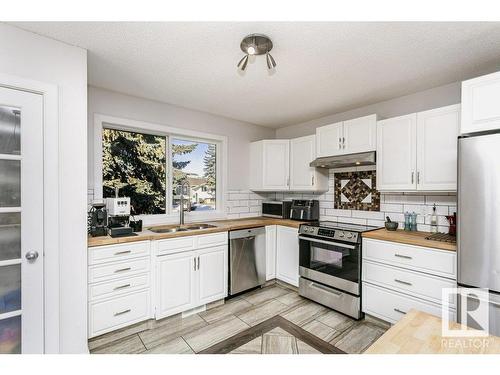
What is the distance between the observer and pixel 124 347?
6.74ft

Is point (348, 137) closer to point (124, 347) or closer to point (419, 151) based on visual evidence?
point (419, 151)

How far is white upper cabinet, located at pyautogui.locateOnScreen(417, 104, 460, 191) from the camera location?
7.07ft

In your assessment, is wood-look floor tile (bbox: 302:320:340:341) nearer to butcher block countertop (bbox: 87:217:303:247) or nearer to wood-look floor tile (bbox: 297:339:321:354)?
wood-look floor tile (bbox: 297:339:321:354)

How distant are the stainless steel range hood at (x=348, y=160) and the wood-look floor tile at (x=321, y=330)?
5.85 ft

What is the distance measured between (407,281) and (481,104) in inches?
60.7

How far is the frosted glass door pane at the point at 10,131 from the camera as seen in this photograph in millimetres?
1593

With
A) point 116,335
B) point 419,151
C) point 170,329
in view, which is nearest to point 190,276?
point 170,329

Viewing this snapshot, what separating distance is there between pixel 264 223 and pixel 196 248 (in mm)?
1030

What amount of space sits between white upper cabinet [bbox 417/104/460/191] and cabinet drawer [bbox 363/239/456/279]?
0.61 meters

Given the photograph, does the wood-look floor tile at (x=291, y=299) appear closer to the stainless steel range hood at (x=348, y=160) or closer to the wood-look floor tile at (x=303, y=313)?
the wood-look floor tile at (x=303, y=313)

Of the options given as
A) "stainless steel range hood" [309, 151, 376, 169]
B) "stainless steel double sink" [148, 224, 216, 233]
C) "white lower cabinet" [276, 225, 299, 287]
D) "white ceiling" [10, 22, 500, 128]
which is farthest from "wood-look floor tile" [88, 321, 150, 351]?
"stainless steel range hood" [309, 151, 376, 169]
